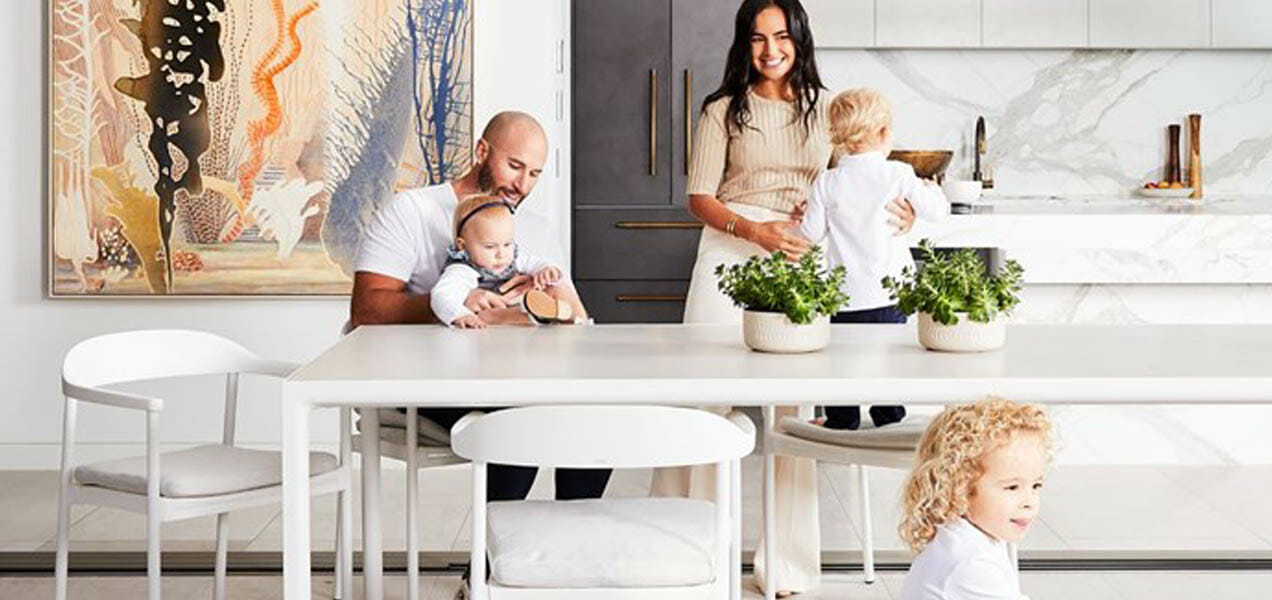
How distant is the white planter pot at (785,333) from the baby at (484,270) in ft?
1.99

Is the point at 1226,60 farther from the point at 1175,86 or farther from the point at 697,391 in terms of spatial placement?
the point at 697,391

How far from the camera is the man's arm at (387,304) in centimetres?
361

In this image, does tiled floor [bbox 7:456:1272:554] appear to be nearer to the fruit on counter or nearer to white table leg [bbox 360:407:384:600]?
white table leg [bbox 360:407:384:600]

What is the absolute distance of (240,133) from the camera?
5406mm

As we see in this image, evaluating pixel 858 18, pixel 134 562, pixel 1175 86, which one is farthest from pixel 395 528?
pixel 1175 86

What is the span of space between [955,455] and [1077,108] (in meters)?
4.77

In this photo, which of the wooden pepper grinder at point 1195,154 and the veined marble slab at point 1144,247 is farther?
the wooden pepper grinder at point 1195,154

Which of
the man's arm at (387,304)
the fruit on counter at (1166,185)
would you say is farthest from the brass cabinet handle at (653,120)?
the man's arm at (387,304)

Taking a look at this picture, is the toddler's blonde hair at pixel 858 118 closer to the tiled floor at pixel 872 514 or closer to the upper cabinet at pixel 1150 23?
the tiled floor at pixel 872 514

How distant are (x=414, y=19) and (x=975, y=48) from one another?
2.43m

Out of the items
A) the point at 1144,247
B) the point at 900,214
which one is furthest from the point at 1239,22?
the point at 900,214

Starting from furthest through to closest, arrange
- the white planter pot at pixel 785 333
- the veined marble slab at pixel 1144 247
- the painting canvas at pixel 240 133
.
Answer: the painting canvas at pixel 240 133 < the veined marble slab at pixel 1144 247 < the white planter pot at pixel 785 333

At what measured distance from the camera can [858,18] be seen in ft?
21.7

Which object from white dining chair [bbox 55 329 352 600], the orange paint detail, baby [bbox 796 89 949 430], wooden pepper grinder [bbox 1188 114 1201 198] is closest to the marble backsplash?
wooden pepper grinder [bbox 1188 114 1201 198]
